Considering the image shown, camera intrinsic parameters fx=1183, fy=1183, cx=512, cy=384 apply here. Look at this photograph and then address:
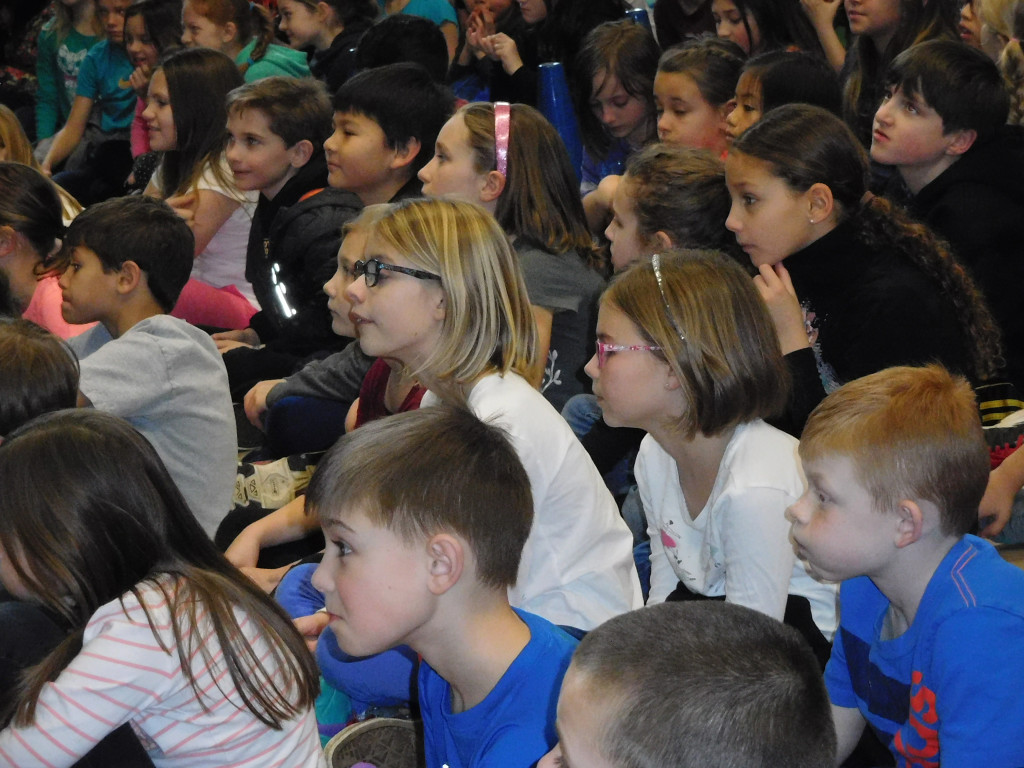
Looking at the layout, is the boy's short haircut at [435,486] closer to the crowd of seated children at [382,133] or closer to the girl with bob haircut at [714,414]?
the girl with bob haircut at [714,414]

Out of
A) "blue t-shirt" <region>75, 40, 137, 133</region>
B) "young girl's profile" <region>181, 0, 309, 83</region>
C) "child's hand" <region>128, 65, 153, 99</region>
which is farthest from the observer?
"blue t-shirt" <region>75, 40, 137, 133</region>

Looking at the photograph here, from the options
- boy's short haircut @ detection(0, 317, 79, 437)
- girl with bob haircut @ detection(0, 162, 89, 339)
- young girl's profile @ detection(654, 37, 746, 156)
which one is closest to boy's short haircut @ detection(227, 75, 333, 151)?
girl with bob haircut @ detection(0, 162, 89, 339)

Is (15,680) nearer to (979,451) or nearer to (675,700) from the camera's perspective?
(675,700)

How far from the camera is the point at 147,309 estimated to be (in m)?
2.88

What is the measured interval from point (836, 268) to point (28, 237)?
2.19 meters

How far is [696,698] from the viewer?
1059 millimetres

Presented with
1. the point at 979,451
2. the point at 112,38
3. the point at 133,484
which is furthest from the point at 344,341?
the point at 112,38

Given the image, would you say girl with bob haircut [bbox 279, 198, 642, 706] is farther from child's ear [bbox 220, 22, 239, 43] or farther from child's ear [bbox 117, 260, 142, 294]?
child's ear [bbox 220, 22, 239, 43]

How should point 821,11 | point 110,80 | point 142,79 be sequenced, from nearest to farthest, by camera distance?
point 821,11
point 142,79
point 110,80

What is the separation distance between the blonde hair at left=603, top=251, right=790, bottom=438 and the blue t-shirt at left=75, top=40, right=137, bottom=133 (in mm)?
4278

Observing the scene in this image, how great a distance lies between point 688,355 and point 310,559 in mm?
981

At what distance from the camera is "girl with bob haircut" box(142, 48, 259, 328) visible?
155 inches

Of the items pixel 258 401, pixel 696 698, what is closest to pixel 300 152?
pixel 258 401

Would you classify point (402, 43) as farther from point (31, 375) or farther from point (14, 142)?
point (31, 375)
